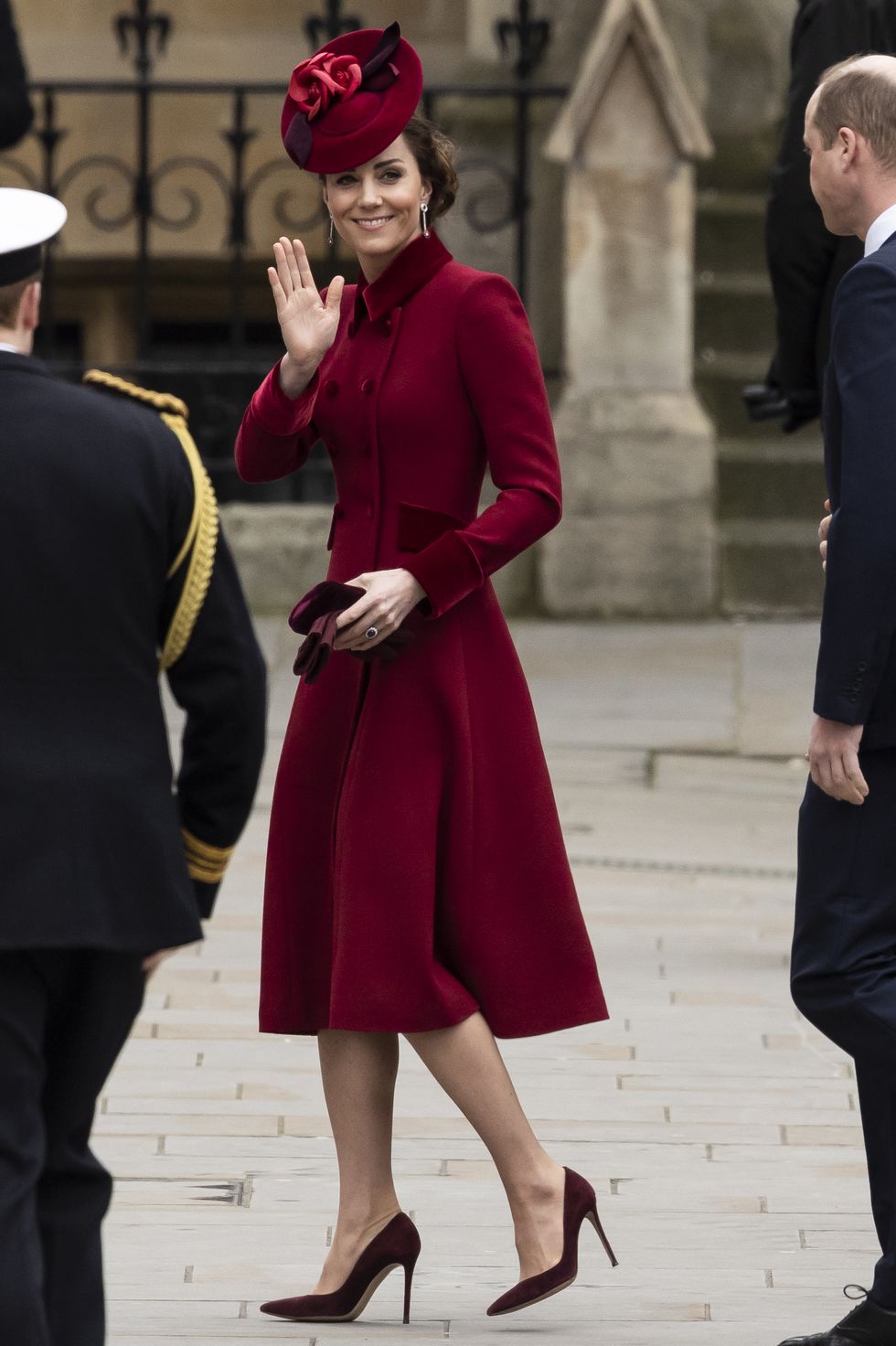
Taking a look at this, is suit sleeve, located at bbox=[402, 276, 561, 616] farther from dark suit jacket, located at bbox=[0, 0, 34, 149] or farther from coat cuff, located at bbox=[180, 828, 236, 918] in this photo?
dark suit jacket, located at bbox=[0, 0, 34, 149]

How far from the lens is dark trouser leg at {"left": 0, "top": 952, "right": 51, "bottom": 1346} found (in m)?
3.03

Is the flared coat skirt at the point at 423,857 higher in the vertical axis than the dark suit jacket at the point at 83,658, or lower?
lower

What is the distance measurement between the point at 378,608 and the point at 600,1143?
1.49 meters

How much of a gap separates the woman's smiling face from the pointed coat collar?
24 millimetres

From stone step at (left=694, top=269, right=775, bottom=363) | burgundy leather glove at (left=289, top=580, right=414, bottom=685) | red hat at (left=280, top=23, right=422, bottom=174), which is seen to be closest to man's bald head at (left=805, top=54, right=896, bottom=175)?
red hat at (left=280, top=23, right=422, bottom=174)

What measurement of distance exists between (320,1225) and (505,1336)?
576mm

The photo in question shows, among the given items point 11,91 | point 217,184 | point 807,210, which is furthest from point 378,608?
point 217,184

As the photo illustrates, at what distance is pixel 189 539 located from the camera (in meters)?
3.15

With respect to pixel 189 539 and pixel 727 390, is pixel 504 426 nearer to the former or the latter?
pixel 189 539

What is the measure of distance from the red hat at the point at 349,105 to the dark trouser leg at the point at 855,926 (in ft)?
3.83

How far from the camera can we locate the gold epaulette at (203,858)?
129 inches

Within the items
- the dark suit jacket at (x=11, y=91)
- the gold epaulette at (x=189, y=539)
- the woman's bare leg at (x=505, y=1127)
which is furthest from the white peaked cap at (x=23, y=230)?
the dark suit jacket at (x=11, y=91)

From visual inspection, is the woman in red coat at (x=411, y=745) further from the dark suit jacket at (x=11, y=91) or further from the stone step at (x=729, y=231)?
the stone step at (x=729, y=231)

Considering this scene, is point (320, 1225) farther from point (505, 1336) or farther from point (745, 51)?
point (745, 51)
